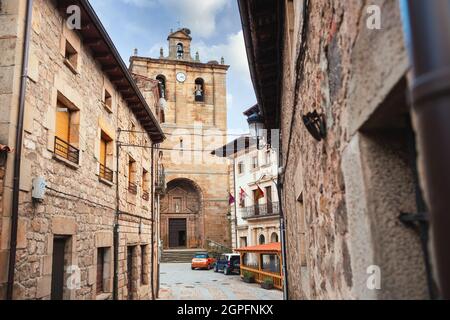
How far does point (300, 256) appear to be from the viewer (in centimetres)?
473

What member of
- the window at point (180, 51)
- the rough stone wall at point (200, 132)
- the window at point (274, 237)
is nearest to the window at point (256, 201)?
the window at point (274, 237)

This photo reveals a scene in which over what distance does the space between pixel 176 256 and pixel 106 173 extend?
2208 cm

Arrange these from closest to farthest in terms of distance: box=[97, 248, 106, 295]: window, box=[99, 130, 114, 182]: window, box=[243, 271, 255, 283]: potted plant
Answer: box=[97, 248, 106, 295]: window < box=[99, 130, 114, 182]: window < box=[243, 271, 255, 283]: potted plant

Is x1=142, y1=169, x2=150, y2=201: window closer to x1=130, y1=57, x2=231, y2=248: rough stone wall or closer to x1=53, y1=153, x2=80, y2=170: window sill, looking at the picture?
x1=53, y1=153, x2=80, y2=170: window sill

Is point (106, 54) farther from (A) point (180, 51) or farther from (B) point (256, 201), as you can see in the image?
(A) point (180, 51)

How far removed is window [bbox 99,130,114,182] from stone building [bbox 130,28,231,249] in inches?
917

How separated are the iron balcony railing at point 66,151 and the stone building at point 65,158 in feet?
0.06

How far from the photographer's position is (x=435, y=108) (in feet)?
2.88

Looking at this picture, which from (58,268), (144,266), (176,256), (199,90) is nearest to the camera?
(58,268)

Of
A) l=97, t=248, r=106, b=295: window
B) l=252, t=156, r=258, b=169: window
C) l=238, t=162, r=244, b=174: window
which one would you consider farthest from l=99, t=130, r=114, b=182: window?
l=238, t=162, r=244, b=174: window

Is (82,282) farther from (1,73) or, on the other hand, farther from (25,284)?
(1,73)

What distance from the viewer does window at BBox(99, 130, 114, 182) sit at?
849cm

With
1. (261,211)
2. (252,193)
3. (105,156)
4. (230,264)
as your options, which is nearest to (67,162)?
(105,156)
